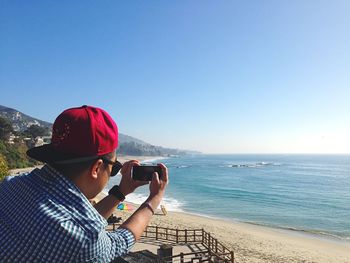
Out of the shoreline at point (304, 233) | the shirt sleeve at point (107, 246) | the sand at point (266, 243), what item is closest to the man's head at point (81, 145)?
the shirt sleeve at point (107, 246)

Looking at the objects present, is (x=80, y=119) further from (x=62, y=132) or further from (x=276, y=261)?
(x=276, y=261)

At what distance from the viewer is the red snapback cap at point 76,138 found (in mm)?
1317

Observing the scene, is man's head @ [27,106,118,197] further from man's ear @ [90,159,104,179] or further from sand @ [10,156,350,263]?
sand @ [10,156,350,263]

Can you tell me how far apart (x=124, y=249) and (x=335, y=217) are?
1611 inches

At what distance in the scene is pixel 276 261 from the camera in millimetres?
19953

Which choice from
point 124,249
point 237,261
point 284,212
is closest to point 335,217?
point 284,212

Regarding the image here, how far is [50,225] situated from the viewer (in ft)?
3.67

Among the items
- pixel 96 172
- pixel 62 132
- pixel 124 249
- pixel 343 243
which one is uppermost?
pixel 62 132

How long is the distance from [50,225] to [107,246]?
9.1 inches

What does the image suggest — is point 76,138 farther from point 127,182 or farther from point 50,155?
point 127,182

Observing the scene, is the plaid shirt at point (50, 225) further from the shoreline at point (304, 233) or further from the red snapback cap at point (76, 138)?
the shoreline at point (304, 233)

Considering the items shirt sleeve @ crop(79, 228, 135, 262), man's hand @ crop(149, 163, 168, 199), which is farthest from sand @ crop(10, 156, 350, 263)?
shirt sleeve @ crop(79, 228, 135, 262)

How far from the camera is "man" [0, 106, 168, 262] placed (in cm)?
112

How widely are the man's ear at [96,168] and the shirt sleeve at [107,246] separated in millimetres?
247
